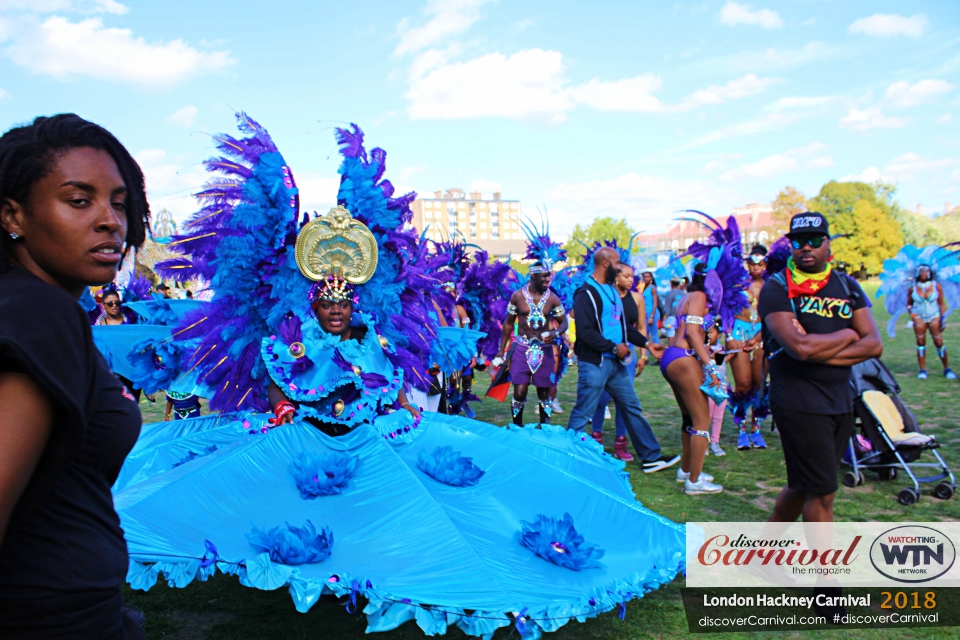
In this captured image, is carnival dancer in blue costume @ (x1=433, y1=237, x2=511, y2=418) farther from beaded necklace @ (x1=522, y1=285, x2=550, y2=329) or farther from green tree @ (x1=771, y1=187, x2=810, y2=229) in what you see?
green tree @ (x1=771, y1=187, x2=810, y2=229)

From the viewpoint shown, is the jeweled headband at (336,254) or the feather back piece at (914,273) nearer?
the jeweled headband at (336,254)

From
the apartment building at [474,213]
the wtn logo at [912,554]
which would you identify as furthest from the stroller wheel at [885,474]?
the apartment building at [474,213]

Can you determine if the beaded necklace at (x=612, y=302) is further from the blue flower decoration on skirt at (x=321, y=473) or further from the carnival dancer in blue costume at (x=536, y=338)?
the blue flower decoration on skirt at (x=321, y=473)

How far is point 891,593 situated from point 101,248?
4614 millimetres

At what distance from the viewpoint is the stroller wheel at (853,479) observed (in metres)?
6.13

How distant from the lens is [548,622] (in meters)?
2.88

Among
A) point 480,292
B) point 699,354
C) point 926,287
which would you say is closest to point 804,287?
point 699,354

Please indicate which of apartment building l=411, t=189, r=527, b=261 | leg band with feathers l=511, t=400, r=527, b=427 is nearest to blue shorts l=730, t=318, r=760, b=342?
leg band with feathers l=511, t=400, r=527, b=427

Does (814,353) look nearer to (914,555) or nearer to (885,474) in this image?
(914,555)

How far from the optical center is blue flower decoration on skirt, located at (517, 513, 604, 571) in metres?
3.36

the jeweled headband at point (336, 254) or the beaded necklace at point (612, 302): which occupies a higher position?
the jeweled headband at point (336, 254)

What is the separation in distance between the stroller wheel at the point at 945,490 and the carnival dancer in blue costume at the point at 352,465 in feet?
10.6

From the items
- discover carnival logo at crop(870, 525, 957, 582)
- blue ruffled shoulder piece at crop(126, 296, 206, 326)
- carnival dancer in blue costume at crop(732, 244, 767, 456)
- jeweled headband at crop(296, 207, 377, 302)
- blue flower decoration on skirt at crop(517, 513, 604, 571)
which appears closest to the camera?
blue flower decoration on skirt at crop(517, 513, 604, 571)

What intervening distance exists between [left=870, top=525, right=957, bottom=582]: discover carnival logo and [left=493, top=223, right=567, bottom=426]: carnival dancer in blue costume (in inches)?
165
